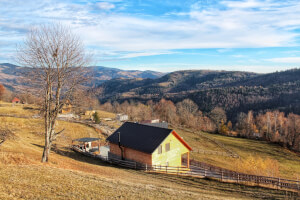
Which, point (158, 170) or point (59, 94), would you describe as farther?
point (158, 170)

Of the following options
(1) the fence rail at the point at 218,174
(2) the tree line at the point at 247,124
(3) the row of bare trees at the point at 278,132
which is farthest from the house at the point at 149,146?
(3) the row of bare trees at the point at 278,132

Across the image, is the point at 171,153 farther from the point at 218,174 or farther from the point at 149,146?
the point at 218,174

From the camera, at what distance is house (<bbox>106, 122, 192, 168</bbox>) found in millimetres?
27250

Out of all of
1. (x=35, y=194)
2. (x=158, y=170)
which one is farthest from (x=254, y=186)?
(x=35, y=194)

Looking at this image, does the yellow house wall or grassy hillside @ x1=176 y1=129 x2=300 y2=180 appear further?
grassy hillside @ x1=176 y1=129 x2=300 y2=180

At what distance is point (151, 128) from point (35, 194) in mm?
21234

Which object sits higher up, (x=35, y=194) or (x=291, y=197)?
(x=35, y=194)

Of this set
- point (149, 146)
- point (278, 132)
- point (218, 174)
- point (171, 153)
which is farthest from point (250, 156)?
point (278, 132)

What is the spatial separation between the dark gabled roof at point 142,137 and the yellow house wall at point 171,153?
2.50 feet

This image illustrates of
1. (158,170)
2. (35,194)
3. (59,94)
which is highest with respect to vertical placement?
(59,94)

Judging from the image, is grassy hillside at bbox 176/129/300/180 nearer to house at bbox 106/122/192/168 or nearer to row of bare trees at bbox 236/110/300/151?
row of bare trees at bbox 236/110/300/151

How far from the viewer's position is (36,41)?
17.0m

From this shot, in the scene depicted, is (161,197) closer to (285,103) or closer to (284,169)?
(284,169)

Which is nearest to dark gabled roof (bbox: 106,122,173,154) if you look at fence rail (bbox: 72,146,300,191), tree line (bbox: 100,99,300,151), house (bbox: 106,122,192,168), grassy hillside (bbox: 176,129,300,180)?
house (bbox: 106,122,192,168)
